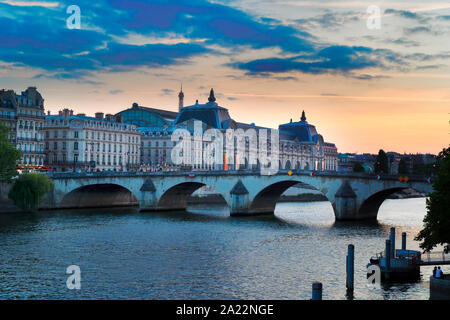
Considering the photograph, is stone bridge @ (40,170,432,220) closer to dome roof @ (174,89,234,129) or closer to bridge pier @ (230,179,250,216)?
bridge pier @ (230,179,250,216)

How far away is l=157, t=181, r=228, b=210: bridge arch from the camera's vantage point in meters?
99.9

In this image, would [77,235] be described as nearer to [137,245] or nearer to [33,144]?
[137,245]

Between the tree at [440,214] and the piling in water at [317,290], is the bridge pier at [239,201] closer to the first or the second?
the tree at [440,214]

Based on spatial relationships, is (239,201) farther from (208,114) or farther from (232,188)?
(208,114)

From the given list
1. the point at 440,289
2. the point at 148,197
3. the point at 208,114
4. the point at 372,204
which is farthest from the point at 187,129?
the point at 440,289

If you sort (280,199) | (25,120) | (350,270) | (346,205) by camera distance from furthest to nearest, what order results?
(280,199) < (25,120) < (346,205) < (350,270)

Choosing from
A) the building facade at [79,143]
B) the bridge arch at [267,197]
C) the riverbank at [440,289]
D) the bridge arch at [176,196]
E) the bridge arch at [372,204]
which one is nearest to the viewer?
the riverbank at [440,289]

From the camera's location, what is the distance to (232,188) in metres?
93.5

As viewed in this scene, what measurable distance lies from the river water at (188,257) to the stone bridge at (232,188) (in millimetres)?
4033

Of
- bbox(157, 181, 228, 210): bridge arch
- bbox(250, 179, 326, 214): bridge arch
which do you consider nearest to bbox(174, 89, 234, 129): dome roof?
bbox(157, 181, 228, 210): bridge arch

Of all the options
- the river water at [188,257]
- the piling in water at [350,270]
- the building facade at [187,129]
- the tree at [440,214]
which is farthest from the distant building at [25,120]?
the tree at [440,214]

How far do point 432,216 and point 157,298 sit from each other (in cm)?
1648

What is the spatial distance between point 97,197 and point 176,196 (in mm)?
14655

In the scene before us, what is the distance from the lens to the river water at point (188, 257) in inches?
1528
